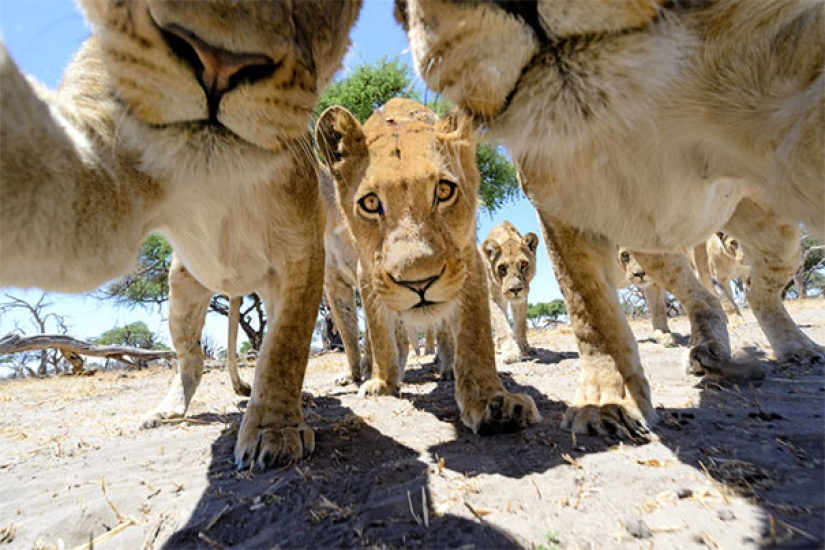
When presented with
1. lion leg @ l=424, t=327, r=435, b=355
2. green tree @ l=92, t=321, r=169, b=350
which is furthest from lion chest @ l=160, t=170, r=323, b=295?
green tree @ l=92, t=321, r=169, b=350

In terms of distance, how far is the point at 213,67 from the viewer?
1.12 meters

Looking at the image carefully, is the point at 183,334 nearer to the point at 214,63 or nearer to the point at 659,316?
the point at 214,63

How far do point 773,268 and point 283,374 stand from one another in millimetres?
3110

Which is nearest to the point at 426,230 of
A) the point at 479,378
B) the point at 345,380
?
the point at 479,378

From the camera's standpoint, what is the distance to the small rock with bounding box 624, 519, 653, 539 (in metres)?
1.21

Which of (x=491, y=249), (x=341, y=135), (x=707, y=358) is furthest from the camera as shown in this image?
(x=491, y=249)

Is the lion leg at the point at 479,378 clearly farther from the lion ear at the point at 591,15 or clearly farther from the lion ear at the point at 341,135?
the lion ear at the point at 591,15

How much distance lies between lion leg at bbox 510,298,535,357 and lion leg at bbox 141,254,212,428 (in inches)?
151

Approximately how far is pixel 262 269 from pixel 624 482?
1771mm

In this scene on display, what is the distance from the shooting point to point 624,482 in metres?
1.53

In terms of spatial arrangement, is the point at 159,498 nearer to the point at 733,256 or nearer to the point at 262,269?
the point at 262,269

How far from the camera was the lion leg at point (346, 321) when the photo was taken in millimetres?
5301

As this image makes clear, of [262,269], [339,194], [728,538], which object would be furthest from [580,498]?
[339,194]

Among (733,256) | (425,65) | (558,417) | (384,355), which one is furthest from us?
(733,256)
